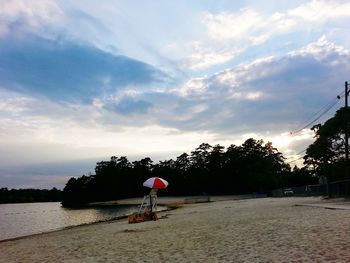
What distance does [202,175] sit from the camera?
478 feet

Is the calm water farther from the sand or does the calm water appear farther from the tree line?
the tree line

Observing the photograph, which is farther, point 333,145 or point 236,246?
point 333,145

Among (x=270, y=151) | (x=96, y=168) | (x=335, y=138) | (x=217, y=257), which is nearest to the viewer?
(x=217, y=257)

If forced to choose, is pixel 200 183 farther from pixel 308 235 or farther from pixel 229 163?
pixel 308 235

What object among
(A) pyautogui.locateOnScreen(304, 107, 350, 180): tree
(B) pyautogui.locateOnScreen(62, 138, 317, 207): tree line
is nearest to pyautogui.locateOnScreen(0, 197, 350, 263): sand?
(A) pyautogui.locateOnScreen(304, 107, 350, 180): tree

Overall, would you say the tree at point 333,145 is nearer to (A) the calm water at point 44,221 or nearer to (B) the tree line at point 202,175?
(A) the calm water at point 44,221

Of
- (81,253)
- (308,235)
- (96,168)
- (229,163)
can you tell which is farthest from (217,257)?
(96,168)

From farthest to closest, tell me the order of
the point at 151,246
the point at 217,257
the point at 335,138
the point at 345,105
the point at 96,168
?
the point at 96,168
the point at 335,138
the point at 345,105
the point at 151,246
the point at 217,257

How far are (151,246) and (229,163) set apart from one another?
128330 mm

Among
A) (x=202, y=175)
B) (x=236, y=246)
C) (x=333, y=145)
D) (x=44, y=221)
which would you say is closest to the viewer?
(x=236, y=246)

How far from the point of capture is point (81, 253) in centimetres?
1562

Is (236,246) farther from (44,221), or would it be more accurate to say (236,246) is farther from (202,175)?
(202,175)

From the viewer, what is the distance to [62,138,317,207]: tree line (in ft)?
427

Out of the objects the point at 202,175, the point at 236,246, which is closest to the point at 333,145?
the point at 236,246
